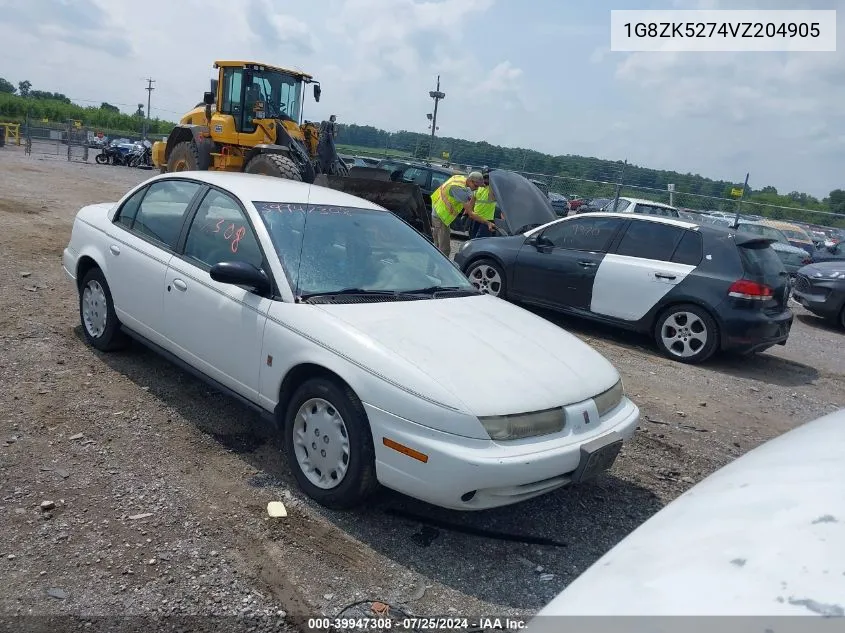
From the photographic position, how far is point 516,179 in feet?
32.1

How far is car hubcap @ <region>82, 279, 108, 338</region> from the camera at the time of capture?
18.2 feet

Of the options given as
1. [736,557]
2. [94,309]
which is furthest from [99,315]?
[736,557]

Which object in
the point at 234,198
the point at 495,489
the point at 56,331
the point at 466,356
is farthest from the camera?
the point at 56,331

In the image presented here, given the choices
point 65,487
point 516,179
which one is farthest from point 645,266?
point 65,487

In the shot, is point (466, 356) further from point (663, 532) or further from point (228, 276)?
point (663, 532)

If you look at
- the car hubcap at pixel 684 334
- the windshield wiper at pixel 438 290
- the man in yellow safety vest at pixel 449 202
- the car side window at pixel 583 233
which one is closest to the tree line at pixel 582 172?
the man in yellow safety vest at pixel 449 202

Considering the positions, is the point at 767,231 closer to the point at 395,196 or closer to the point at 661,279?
the point at 661,279

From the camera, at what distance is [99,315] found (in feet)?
18.4

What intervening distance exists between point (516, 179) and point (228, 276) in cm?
646

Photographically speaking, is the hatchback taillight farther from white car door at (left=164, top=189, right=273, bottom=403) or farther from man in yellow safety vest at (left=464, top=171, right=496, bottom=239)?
white car door at (left=164, top=189, right=273, bottom=403)

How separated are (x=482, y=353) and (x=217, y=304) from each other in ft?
5.57

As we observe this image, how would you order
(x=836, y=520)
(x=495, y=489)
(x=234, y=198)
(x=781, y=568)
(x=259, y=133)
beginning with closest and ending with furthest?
1. (x=781, y=568)
2. (x=836, y=520)
3. (x=495, y=489)
4. (x=234, y=198)
5. (x=259, y=133)

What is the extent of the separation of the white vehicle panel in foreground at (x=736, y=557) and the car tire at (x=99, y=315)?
4.56m

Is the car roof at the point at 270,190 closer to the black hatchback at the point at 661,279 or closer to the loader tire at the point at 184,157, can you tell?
the black hatchback at the point at 661,279
